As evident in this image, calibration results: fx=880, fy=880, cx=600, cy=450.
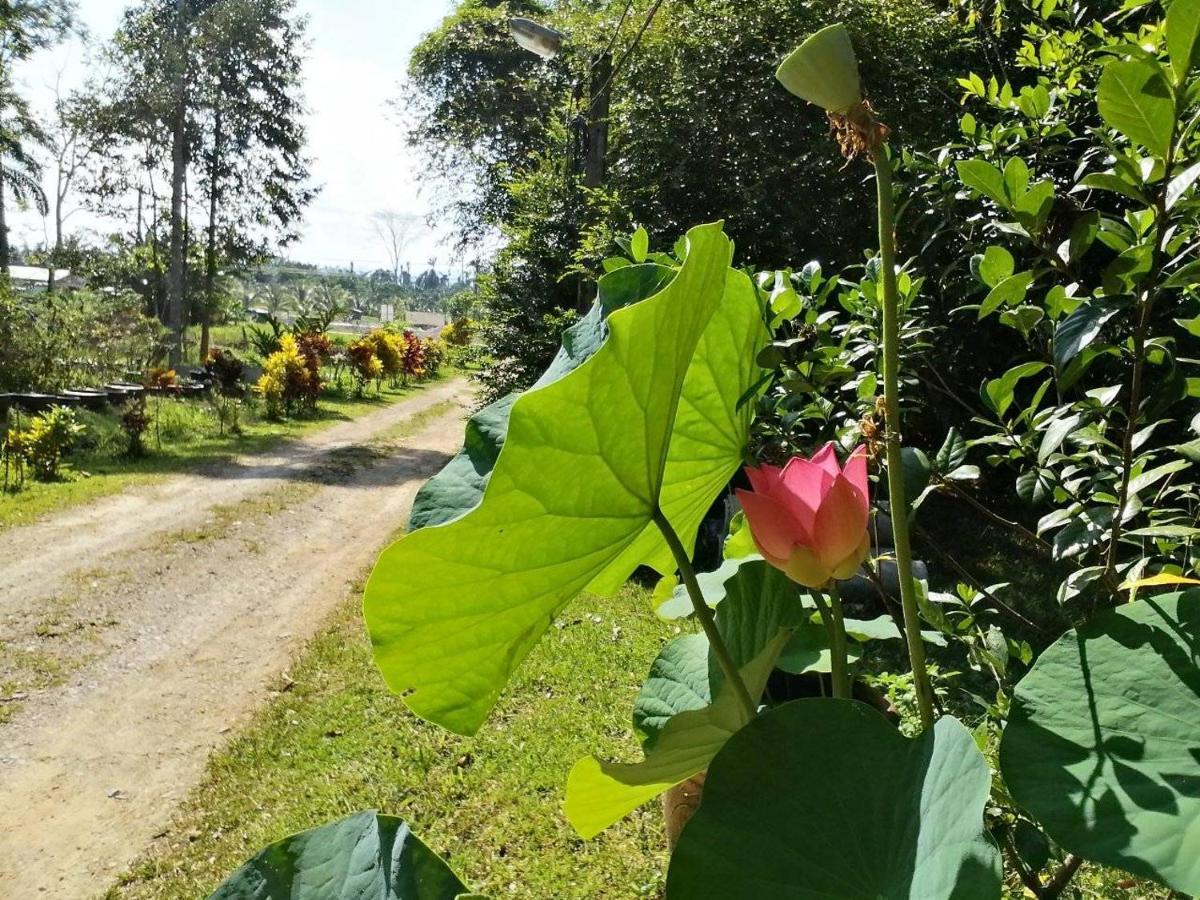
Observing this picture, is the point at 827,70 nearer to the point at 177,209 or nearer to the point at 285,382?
the point at 285,382

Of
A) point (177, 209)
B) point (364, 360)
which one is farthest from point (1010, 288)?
point (177, 209)

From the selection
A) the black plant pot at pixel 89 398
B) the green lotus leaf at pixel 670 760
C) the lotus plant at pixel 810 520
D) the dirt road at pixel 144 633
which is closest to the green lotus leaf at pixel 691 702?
the green lotus leaf at pixel 670 760

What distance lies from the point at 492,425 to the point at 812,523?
1.04ft

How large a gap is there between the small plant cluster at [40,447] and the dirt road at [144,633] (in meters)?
0.98

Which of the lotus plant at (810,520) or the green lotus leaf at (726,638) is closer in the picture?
the lotus plant at (810,520)

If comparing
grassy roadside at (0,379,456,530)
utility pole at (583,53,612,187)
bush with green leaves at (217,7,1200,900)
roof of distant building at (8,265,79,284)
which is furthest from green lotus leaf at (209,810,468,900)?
roof of distant building at (8,265,79,284)

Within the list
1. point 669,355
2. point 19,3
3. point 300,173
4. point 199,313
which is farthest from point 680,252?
point 199,313

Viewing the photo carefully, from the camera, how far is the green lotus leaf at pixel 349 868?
614 millimetres

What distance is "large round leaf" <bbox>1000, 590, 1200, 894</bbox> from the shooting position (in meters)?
0.50

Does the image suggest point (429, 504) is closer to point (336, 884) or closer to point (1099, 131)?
point (336, 884)

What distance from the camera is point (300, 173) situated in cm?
2094

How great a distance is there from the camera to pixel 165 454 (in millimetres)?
9641

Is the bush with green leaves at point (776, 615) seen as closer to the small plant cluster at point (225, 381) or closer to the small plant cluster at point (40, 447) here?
the small plant cluster at point (40, 447)

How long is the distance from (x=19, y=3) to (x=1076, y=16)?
23226 mm
